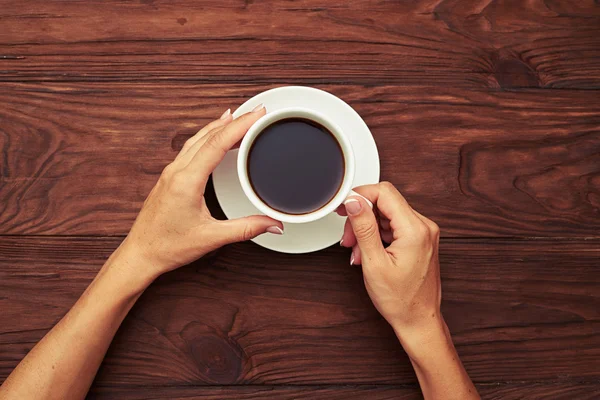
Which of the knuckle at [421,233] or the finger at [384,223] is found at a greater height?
the knuckle at [421,233]

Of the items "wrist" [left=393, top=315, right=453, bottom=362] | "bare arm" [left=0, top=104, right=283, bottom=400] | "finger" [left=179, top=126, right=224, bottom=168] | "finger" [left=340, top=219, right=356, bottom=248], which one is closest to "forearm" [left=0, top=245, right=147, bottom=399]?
"bare arm" [left=0, top=104, right=283, bottom=400]

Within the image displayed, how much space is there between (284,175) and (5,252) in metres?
0.58

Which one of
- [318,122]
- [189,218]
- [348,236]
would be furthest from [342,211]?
[189,218]

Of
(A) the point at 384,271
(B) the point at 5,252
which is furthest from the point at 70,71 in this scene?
(A) the point at 384,271

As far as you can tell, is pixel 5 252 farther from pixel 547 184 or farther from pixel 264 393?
pixel 547 184

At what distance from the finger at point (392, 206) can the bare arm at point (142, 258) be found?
0.57 ft

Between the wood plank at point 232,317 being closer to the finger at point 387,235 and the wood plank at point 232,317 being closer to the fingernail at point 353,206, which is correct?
the finger at point 387,235

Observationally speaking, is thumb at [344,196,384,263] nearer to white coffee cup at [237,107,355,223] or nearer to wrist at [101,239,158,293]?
white coffee cup at [237,107,355,223]

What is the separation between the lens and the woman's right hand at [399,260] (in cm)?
80

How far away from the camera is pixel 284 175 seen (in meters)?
0.83

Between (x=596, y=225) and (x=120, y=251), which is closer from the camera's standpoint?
(x=120, y=251)

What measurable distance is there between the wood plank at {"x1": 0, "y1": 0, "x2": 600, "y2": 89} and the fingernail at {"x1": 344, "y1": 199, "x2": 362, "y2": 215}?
308 mm

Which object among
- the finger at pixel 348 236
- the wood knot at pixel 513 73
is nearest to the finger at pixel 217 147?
the finger at pixel 348 236

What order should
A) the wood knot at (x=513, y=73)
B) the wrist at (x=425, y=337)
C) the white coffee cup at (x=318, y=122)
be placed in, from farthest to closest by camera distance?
the wood knot at (x=513, y=73), the wrist at (x=425, y=337), the white coffee cup at (x=318, y=122)
